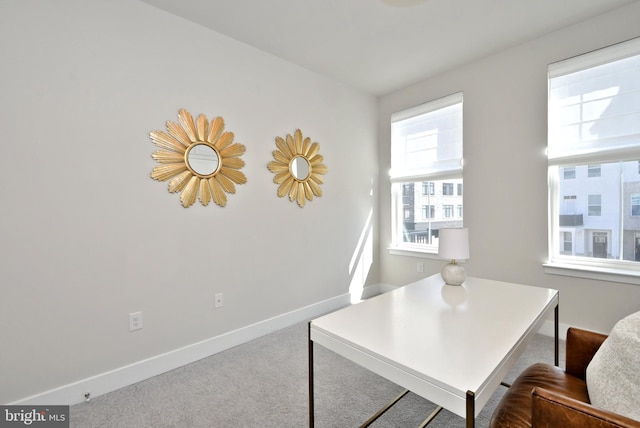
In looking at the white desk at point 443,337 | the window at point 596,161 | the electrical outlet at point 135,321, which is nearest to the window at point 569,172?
the window at point 596,161

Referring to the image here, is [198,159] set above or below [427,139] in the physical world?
below

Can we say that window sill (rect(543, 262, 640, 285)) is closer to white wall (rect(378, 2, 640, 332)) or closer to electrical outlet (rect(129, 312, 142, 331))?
white wall (rect(378, 2, 640, 332))

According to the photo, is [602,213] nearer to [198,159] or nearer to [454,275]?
[454,275]

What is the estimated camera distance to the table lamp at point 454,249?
75.7 inches

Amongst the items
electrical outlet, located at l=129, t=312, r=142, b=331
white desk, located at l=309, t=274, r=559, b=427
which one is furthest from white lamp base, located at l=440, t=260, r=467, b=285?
electrical outlet, located at l=129, t=312, r=142, b=331

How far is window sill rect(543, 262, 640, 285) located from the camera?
87.0 inches

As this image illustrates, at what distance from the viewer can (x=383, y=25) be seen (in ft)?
7.73

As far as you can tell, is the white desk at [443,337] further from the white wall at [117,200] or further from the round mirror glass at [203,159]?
the round mirror glass at [203,159]

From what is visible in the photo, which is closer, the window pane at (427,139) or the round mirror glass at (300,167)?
the round mirror glass at (300,167)

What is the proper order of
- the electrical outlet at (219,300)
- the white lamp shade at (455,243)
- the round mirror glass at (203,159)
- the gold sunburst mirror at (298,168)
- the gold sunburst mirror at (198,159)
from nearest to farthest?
the white lamp shade at (455,243), the gold sunburst mirror at (198,159), the round mirror glass at (203,159), the electrical outlet at (219,300), the gold sunburst mirror at (298,168)

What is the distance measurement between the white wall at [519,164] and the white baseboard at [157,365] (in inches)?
83.6

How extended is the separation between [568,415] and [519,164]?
2500mm

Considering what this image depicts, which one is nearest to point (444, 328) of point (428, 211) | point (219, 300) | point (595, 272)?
point (219, 300)

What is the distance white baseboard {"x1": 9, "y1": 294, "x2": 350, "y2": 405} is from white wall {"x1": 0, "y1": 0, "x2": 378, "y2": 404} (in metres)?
0.04
